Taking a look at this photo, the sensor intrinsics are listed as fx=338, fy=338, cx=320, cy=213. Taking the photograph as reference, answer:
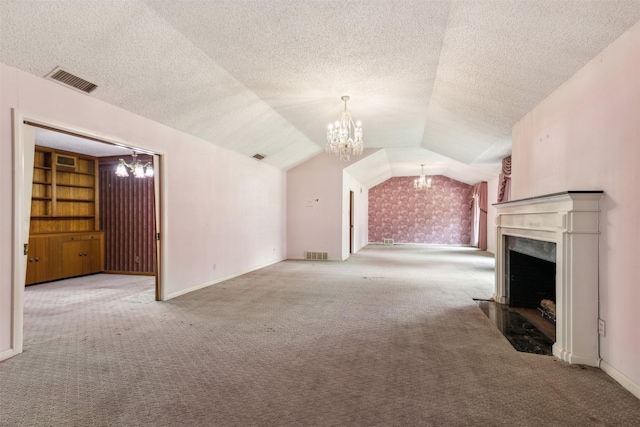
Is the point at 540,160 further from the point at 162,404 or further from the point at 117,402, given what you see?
the point at 117,402

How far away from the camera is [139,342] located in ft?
10.6

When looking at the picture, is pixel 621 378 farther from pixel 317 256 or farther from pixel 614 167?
pixel 317 256

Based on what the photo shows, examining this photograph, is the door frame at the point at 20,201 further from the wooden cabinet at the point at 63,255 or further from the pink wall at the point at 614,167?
the pink wall at the point at 614,167

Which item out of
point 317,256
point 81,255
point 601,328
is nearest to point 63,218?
point 81,255

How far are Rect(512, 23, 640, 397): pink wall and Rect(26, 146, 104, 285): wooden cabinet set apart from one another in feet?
26.3

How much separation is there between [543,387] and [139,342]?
3.41 metres

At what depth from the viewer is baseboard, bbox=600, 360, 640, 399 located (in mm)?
2262

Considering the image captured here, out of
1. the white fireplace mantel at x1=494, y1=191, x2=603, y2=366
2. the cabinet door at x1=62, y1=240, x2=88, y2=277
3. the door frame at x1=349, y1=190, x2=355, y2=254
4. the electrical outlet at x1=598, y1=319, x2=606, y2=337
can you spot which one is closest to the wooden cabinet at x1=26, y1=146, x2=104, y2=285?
the cabinet door at x1=62, y1=240, x2=88, y2=277

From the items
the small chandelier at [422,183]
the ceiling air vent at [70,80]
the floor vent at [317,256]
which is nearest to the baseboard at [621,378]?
the ceiling air vent at [70,80]

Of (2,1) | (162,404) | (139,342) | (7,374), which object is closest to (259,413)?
(162,404)

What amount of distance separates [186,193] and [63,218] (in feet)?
12.0

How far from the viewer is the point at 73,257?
6.75 m

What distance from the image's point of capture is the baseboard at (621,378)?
2.26 metres

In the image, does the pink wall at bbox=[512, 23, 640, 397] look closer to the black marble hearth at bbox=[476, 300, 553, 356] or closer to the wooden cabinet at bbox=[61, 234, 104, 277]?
the black marble hearth at bbox=[476, 300, 553, 356]
